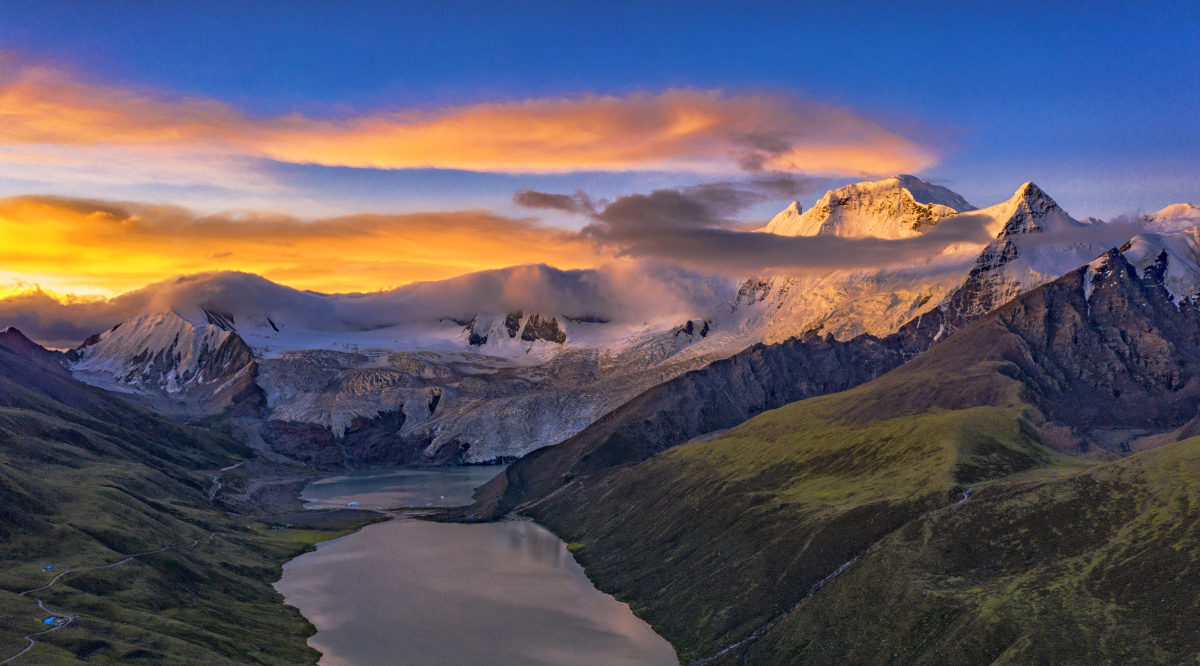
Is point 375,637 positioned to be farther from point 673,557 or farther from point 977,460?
point 977,460

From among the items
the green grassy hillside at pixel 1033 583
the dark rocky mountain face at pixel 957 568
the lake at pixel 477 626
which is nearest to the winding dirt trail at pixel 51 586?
the lake at pixel 477 626

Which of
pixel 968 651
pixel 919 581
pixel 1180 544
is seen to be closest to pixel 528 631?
pixel 919 581

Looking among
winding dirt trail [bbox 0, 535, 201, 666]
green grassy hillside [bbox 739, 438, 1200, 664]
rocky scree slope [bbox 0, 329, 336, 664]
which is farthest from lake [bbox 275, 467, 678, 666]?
winding dirt trail [bbox 0, 535, 201, 666]

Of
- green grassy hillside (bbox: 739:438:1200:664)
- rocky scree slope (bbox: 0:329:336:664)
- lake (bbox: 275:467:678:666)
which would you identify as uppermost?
green grassy hillside (bbox: 739:438:1200:664)

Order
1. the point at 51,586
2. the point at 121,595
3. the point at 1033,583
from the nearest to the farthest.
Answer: the point at 1033,583 → the point at 51,586 → the point at 121,595

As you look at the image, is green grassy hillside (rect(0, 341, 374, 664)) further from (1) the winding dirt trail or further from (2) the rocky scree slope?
(1) the winding dirt trail

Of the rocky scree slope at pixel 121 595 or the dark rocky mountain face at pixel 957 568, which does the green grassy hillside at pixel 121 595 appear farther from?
the dark rocky mountain face at pixel 957 568

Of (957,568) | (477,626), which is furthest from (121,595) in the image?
(957,568)

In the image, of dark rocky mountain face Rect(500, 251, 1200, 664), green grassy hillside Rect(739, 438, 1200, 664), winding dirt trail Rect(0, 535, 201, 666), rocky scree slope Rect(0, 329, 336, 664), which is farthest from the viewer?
rocky scree slope Rect(0, 329, 336, 664)

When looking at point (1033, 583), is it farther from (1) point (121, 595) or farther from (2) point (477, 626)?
(1) point (121, 595)

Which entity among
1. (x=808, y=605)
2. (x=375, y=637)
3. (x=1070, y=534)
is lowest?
(x=375, y=637)

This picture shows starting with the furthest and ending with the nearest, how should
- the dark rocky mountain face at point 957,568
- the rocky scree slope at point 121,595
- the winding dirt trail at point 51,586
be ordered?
the rocky scree slope at point 121,595 → the winding dirt trail at point 51,586 → the dark rocky mountain face at point 957,568
